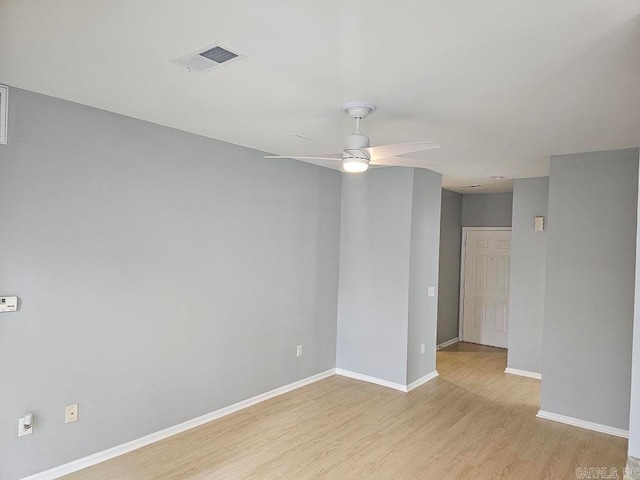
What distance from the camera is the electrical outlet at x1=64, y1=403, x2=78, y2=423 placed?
296cm

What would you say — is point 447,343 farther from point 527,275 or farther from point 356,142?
point 356,142

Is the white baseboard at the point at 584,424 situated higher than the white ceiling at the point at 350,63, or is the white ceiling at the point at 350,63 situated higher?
the white ceiling at the point at 350,63

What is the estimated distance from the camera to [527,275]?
18.4 ft

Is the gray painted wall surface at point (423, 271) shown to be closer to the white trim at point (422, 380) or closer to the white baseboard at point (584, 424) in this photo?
the white trim at point (422, 380)

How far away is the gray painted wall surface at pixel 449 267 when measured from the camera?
6918mm

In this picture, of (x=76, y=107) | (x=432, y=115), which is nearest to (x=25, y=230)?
(x=76, y=107)

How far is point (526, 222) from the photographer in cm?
563

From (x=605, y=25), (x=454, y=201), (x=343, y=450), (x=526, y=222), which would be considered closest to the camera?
(x=605, y=25)

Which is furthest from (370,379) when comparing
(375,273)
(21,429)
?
(21,429)

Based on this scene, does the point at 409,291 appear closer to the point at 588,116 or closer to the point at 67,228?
the point at 588,116

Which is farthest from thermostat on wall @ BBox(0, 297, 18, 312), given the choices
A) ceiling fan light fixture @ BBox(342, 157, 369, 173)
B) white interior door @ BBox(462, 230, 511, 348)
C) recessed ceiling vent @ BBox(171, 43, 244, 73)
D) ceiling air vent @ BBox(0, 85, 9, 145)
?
white interior door @ BBox(462, 230, 511, 348)

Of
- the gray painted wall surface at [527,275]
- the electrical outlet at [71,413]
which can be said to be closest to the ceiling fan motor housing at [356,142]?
the electrical outlet at [71,413]

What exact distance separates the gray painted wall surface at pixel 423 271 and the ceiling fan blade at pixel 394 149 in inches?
83.3

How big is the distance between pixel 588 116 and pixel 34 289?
12.8ft
